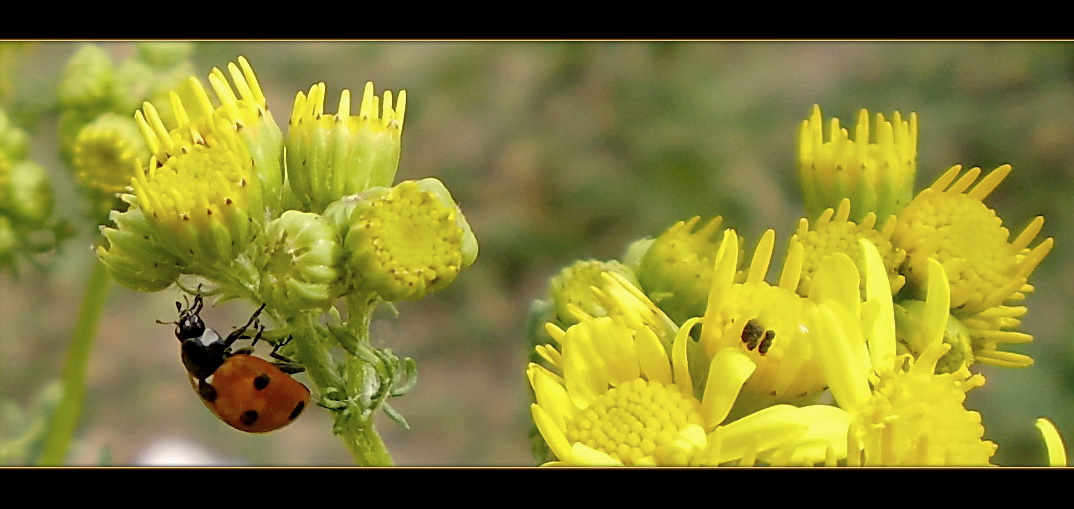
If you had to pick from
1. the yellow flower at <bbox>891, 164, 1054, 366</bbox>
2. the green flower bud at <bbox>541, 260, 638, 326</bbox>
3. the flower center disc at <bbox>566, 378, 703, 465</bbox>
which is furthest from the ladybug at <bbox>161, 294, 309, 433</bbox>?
the yellow flower at <bbox>891, 164, 1054, 366</bbox>

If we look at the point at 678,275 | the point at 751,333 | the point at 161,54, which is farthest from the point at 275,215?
the point at 161,54

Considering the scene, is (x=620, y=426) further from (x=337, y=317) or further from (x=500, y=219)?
(x=500, y=219)

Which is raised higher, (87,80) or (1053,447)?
(87,80)

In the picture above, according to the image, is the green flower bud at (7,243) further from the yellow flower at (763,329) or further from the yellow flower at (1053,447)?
the yellow flower at (1053,447)

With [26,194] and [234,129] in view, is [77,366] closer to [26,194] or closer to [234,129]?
[26,194]

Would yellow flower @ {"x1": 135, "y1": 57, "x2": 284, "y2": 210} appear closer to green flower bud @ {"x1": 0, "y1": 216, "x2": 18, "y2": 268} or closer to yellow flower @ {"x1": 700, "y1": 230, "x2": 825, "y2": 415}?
yellow flower @ {"x1": 700, "y1": 230, "x2": 825, "y2": 415}

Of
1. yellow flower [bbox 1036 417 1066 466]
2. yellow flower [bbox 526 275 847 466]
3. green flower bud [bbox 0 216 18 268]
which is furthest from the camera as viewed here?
green flower bud [bbox 0 216 18 268]
